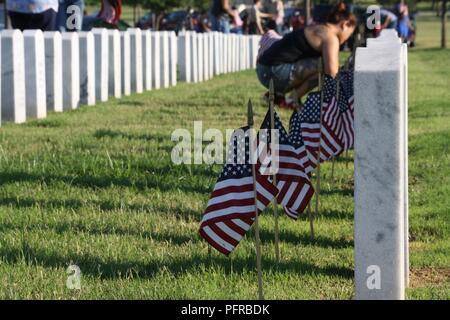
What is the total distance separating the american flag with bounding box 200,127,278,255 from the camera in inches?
215

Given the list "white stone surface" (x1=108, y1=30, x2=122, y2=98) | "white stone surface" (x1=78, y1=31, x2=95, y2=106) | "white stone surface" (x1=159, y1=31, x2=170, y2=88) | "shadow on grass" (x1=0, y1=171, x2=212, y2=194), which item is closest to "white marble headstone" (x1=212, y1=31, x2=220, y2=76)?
"white stone surface" (x1=159, y1=31, x2=170, y2=88)

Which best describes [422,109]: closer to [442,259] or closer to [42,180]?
[42,180]

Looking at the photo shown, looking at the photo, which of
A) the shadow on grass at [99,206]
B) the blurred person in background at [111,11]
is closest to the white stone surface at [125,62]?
the blurred person in background at [111,11]

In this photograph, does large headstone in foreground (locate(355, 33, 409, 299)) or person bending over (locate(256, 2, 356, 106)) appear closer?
large headstone in foreground (locate(355, 33, 409, 299))

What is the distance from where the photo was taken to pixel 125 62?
1931 centimetres

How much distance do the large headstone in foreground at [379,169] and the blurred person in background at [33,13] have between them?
1103cm

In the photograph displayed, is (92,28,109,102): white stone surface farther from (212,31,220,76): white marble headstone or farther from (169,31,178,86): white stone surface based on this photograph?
(212,31,220,76): white marble headstone

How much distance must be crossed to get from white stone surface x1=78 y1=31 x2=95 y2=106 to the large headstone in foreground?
39.2ft

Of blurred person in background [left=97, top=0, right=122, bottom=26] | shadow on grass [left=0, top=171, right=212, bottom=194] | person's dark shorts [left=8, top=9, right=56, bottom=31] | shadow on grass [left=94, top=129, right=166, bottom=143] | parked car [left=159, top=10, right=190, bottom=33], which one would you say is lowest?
shadow on grass [left=0, top=171, right=212, bottom=194]

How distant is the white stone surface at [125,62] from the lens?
19.3m

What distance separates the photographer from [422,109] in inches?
630

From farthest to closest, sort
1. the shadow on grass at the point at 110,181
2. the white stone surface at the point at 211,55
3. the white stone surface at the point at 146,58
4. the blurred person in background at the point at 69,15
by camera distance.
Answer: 1. the white stone surface at the point at 211,55
2. the white stone surface at the point at 146,58
3. the blurred person in background at the point at 69,15
4. the shadow on grass at the point at 110,181

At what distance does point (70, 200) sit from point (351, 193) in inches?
83.1

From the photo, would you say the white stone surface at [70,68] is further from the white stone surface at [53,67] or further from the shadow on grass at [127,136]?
the shadow on grass at [127,136]
